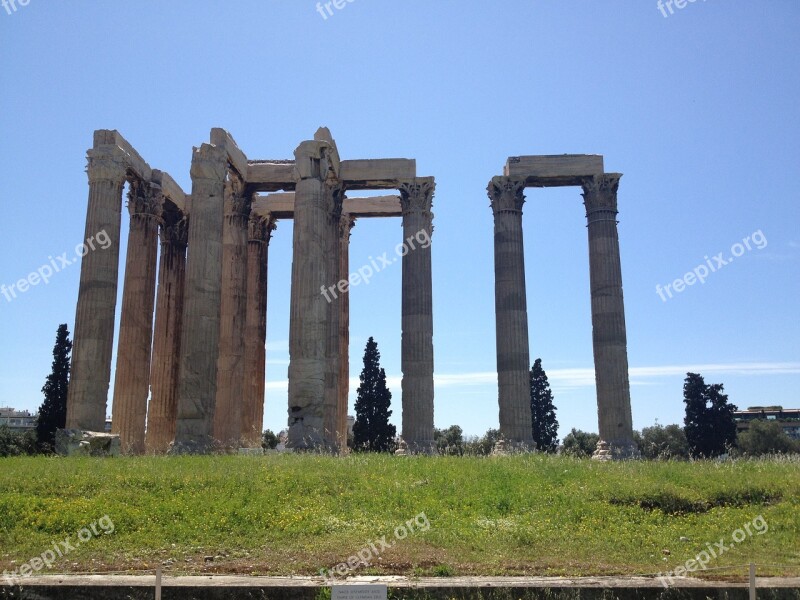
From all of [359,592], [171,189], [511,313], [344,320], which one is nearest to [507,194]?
[511,313]

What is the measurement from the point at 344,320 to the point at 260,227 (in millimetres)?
7446

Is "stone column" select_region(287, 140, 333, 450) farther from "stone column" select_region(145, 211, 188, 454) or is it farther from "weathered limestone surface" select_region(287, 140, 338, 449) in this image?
"stone column" select_region(145, 211, 188, 454)

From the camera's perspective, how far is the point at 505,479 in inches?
775

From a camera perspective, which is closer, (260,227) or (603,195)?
(603,195)

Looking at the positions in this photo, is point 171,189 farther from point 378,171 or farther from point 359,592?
point 359,592

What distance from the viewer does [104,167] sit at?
3206 cm

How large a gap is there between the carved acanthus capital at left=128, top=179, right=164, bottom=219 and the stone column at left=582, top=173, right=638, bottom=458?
73.0ft

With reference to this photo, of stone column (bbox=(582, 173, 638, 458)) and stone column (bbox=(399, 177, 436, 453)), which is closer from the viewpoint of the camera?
stone column (bbox=(582, 173, 638, 458))

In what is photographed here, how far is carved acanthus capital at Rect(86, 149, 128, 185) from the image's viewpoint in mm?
32062

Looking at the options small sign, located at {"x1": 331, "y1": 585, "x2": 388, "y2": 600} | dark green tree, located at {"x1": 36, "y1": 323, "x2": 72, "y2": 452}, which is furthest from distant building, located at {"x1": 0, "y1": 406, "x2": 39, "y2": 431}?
small sign, located at {"x1": 331, "y1": 585, "x2": 388, "y2": 600}

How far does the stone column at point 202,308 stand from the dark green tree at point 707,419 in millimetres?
33220

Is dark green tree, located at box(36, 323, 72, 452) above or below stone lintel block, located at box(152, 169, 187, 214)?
below

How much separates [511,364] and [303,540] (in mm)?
22026

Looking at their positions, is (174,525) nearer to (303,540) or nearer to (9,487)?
(303,540)
